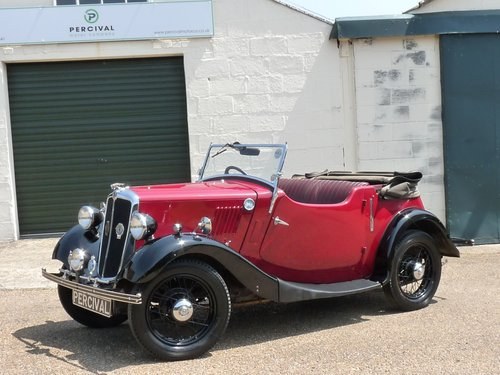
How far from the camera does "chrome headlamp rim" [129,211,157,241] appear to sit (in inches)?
172

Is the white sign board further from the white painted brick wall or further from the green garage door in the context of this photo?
the green garage door

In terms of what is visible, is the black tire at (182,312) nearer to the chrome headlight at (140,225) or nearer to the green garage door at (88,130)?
the chrome headlight at (140,225)

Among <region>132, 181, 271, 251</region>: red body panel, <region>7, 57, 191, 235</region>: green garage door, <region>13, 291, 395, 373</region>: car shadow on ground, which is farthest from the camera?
<region>7, 57, 191, 235</region>: green garage door

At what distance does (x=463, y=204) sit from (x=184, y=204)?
18.5 feet

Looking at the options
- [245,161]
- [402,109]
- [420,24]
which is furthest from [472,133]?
[245,161]

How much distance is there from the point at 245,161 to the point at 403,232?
1563mm

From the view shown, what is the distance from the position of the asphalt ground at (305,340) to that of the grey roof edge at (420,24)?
3.91 meters

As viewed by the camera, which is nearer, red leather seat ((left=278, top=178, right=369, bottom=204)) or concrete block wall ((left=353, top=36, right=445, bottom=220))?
red leather seat ((left=278, top=178, right=369, bottom=204))

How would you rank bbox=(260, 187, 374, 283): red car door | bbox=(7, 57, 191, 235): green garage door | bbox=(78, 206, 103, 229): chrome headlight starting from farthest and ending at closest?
bbox=(7, 57, 191, 235): green garage door
bbox=(78, 206, 103, 229): chrome headlight
bbox=(260, 187, 374, 283): red car door

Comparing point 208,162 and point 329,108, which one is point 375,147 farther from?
point 208,162

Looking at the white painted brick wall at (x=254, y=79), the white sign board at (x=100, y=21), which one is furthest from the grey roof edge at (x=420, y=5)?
the white sign board at (x=100, y=21)

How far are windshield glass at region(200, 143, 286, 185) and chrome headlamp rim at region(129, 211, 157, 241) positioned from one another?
A: 42.8 inches

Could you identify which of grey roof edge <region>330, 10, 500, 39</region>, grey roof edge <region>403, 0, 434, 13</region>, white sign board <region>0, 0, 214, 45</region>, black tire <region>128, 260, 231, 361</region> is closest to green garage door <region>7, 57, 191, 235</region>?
white sign board <region>0, 0, 214, 45</region>

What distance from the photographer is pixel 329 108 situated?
360 inches
